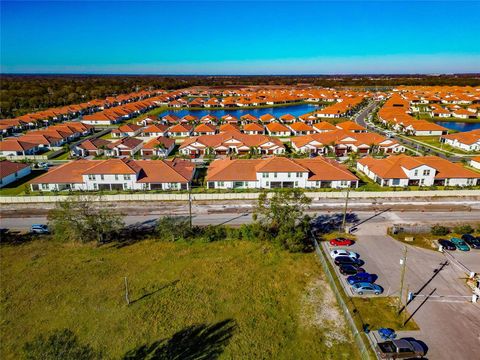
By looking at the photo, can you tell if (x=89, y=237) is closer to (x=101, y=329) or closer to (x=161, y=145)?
(x=101, y=329)

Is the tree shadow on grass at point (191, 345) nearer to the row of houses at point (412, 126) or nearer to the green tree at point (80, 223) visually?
the green tree at point (80, 223)

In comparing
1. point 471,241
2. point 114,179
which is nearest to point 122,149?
point 114,179

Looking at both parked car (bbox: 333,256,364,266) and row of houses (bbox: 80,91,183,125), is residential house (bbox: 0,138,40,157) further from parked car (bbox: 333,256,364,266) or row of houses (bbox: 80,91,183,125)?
parked car (bbox: 333,256,364,266)

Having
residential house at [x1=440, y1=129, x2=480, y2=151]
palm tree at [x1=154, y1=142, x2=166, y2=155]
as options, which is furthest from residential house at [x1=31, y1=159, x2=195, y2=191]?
residential house at [x1=440, y1=129, x2=480, y2=151]

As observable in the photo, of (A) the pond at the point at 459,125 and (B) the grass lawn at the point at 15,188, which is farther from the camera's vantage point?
(A) the pond at the point at 459,125

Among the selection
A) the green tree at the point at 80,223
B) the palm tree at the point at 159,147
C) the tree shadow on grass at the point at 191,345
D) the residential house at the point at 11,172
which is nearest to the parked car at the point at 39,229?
the green tree at the point at 80,223

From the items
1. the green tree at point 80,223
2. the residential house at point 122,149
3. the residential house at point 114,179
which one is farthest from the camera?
the residential house at point 122,149

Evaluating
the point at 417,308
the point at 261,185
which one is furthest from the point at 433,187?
the point at 417,308
